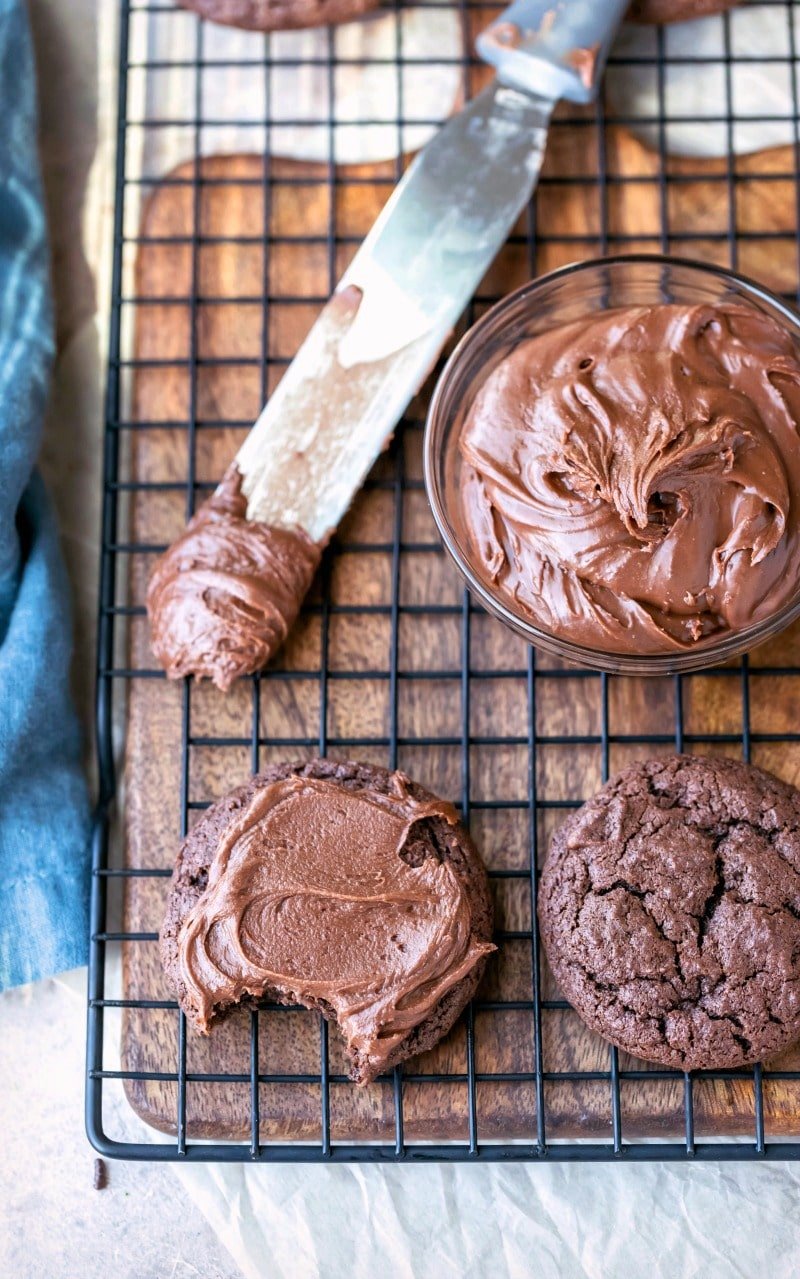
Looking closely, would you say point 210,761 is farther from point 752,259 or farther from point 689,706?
point 752,259

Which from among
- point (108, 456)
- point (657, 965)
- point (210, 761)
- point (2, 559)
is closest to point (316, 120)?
point (108, 456)

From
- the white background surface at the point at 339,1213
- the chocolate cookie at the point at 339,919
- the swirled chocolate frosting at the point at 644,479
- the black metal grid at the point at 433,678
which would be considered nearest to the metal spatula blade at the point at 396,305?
the black metal grid at the point at 433,678

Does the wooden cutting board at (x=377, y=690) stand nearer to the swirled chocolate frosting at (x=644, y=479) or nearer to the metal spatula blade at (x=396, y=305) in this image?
the metal spatula blade at (x=396, y=305)

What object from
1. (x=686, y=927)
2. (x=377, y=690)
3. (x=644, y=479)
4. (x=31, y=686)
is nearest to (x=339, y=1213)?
(x=686, y=927)

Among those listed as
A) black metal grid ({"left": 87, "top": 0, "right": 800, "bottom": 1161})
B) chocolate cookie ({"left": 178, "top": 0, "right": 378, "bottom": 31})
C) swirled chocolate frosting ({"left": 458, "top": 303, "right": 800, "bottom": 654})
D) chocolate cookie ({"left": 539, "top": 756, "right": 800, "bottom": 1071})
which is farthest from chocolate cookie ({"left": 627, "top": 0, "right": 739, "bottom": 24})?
chocolate cookie ({"left": 539, "top": 756, "right": 800, "bottom": 1071})

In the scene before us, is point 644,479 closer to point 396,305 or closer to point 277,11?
point 396,305

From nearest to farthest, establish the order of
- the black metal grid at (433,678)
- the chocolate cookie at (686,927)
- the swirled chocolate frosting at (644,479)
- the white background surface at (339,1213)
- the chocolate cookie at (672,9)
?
the swirled chocolate frosting at (644,479)
the chocolate cookie at (686,927)
the black metal grid at (433,678)
the white background surface at (339,1213)
the chocolate cookie at (672,9)
